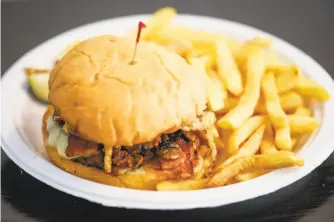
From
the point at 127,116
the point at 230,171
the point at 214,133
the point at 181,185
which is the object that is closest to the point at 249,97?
the point at 214,133

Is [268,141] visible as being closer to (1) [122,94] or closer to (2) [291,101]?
(2) [291,101]

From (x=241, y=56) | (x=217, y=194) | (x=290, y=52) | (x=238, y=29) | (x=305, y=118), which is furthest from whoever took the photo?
(x=238, y=29)

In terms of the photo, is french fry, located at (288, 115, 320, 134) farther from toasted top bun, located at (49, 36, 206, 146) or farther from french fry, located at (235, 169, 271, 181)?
toasted top bun, located at (49, 36, 206, 146)

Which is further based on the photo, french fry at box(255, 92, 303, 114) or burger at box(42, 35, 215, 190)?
french fry at box(255, 92, 303, 114)

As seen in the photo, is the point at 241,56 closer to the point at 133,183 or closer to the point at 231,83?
the point at 231,83

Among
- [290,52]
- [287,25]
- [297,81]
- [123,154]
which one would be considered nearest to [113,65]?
[123,154]

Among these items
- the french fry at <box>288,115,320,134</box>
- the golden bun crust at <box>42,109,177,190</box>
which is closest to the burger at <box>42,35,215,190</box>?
the golden bun crust at <box>42,109,177,190</box>
